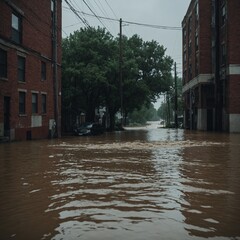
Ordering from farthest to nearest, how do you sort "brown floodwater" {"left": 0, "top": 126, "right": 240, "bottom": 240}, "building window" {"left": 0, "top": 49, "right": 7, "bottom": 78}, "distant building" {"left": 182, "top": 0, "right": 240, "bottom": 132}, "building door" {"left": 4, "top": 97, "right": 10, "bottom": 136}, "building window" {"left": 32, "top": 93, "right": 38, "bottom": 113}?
1. "distant building" {"left": 182, "top": 0, "right": 240, "bottom": 132}
2. "building window" {"left": 32, "top": 93, "right": 38, "bottom": 113}
3. "building door" {"left": 4, "top": 97, "right": 10, "bottom": 136}
4. "building window" {"left": 0, "top": 49, "right": 7, "bottom": 78}
5. "brown floodwater" {"left": 0, "top": 126, "right": 240, "bottom": 240}

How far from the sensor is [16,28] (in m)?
27.5

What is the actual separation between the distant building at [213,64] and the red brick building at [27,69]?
16.7m

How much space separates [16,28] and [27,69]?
303 centimetres

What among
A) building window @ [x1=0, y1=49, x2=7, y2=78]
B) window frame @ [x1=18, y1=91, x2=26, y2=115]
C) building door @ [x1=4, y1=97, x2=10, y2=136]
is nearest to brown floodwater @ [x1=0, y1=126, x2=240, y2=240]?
building door @ [x1=4, y1=97, x2=10, y2=136]

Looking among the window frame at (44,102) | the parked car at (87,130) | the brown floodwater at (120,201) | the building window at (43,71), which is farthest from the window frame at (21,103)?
the brown floodwater at (120,201)

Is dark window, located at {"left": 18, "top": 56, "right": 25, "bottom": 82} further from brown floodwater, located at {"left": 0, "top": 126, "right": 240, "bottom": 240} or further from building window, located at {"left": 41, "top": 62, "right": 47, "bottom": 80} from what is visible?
brown floodwater, located at {"left": 0, "top": 126, "right": 240, "bottom": 240}

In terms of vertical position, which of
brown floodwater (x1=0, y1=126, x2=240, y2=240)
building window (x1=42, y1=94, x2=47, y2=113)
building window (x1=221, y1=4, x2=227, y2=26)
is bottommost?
brown floodwater (x1=0, y1=126, x2=240, y2=240)

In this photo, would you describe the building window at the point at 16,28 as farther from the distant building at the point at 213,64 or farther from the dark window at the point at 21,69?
the distant building at the point at 213,64

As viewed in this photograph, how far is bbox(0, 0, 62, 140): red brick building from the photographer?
1014 inches

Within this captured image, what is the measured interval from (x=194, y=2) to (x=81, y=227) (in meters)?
49.2

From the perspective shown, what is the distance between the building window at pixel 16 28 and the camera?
27031mm

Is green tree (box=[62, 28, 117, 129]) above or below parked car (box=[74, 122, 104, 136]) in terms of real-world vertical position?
above

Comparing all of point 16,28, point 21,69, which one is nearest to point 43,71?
point 21,69

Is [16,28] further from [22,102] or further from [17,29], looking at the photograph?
[22,102]
